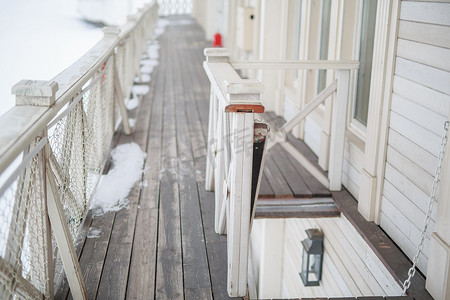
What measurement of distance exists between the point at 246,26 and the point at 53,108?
5493 millimetres

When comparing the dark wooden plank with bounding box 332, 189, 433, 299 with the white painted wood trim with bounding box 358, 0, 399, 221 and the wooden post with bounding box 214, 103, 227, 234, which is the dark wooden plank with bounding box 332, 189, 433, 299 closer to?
the white painted wood trim with bounding box 358, 0, 399, 221

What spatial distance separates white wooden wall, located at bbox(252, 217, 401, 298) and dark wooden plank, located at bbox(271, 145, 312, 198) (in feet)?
0.91

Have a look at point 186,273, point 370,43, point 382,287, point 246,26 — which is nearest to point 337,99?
point 370,43

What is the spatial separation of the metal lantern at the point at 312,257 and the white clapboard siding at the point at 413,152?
1250 millimetres

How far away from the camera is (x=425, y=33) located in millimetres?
2180

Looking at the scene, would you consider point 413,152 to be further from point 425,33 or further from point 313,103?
point 313,103

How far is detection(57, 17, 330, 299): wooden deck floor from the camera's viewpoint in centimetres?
224

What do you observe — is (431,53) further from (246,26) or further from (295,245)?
(246,26)

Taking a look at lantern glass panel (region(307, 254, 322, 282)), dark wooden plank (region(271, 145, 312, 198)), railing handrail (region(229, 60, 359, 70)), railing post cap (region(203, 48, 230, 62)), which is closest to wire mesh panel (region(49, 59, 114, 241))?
railing post cap (region(203, 48, 230, 62))

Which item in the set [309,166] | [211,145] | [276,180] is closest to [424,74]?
[309,166]

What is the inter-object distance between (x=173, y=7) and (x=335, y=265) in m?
23.5

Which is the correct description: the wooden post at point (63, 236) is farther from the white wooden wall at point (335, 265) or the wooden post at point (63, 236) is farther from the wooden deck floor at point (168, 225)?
the white wooden wall at point (335, 265)

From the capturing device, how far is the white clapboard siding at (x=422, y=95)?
2.07m

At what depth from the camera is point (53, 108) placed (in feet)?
6.05
